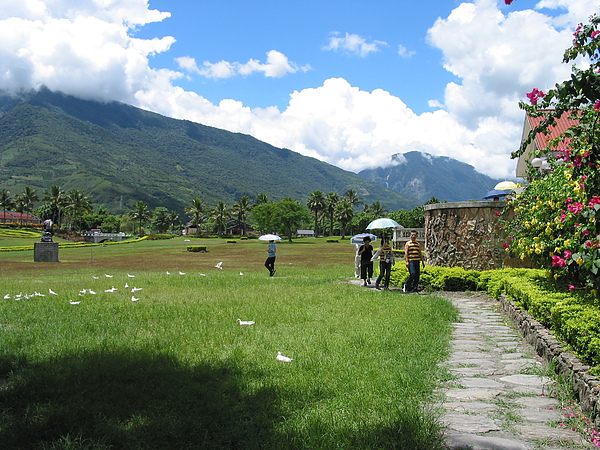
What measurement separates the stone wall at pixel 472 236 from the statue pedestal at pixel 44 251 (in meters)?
23.7

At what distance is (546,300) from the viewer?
6141 millimetres

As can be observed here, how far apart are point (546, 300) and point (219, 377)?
4.44 meters

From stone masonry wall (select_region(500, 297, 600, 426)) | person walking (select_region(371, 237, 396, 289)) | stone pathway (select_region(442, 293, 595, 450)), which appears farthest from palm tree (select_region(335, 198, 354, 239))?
stone pathway (select_region(442, 293, 595, 450))

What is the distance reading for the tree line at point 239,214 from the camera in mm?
82125

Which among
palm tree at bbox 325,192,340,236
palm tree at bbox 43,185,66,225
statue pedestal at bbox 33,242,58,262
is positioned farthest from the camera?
palm tree at bbox 325,192,340,236

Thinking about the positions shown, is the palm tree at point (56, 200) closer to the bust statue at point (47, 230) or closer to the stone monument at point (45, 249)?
the bust statue at point (47, 230)

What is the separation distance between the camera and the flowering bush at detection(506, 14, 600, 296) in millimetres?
3512

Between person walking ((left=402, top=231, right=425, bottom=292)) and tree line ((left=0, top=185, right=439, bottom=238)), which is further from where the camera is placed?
tree line ((left=0, top=185, right=439, bottom=238))

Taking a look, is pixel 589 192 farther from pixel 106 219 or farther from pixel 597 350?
pixel 106 219

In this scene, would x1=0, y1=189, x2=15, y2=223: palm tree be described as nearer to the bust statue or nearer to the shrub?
the bust statue

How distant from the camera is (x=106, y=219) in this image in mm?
115938

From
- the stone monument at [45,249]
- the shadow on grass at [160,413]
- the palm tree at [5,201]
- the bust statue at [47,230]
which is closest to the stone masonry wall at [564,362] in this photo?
the shadow on grass at [160,413]

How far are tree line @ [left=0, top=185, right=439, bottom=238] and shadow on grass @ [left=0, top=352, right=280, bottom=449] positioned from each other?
2535 inches

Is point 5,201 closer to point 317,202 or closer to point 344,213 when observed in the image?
point 317,202
